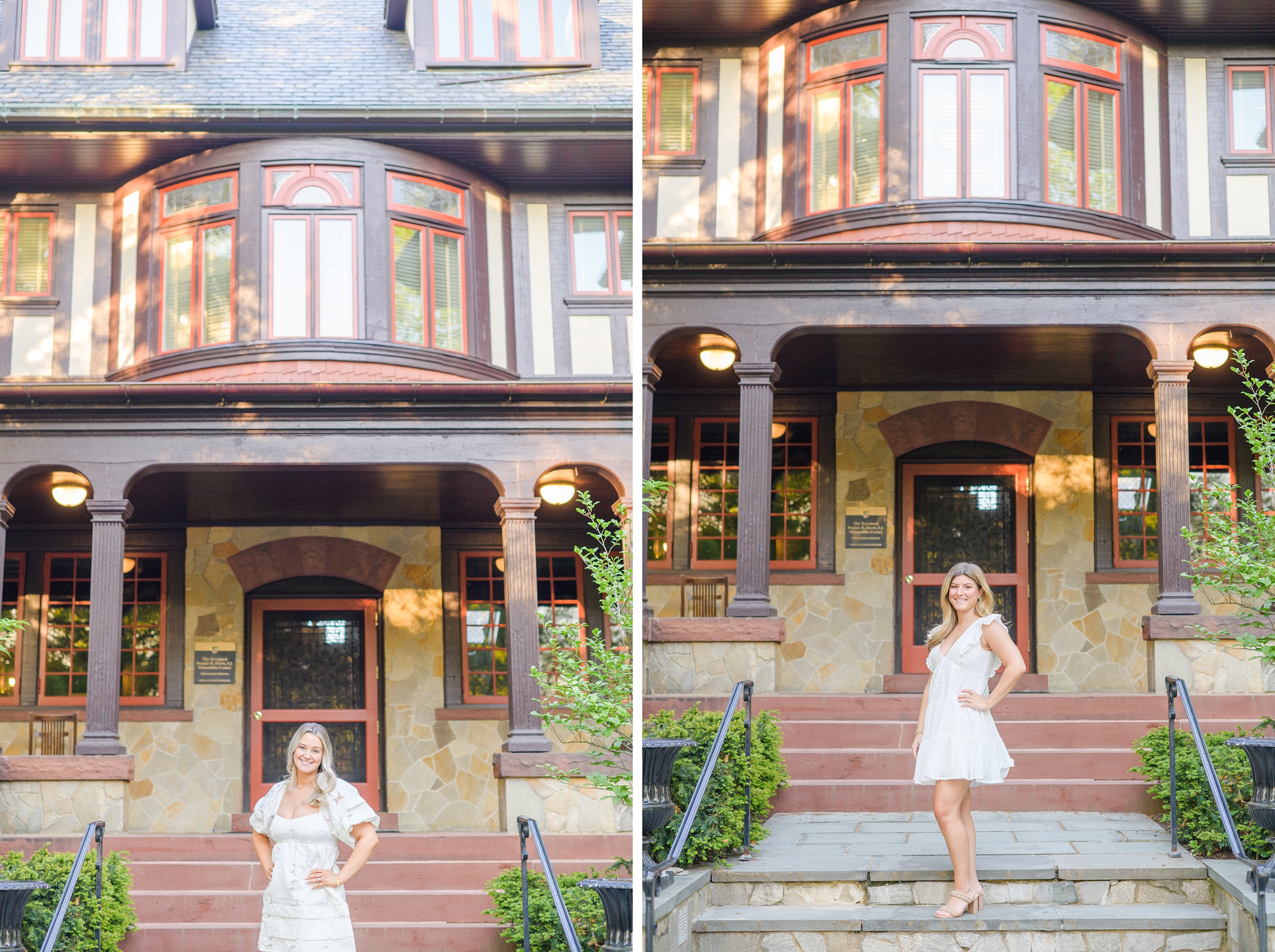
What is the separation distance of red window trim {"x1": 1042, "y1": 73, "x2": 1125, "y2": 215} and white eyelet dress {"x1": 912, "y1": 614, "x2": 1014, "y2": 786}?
16.8ft

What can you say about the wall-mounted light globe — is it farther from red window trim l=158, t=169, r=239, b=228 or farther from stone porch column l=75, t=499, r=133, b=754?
stone porch column l=75, t=499, r=133, b=754

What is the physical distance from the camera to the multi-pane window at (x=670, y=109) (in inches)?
390

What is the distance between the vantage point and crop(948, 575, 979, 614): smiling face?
201 inches

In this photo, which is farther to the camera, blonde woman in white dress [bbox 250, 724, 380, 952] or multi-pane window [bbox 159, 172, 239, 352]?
multi-pane window [bbox 159, 172, 239, 352]

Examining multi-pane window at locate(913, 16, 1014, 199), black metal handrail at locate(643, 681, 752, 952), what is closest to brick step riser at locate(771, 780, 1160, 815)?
black metal handrail at locate(643, 681, 752, 952)

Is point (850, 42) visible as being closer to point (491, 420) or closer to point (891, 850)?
point (491, 420)

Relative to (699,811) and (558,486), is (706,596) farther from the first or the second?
(699,811)

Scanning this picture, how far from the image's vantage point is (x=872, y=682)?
33.3ft

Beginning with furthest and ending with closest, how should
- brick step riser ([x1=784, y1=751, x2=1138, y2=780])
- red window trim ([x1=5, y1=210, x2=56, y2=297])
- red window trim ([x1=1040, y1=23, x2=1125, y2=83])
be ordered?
red window trim ([x1=5, y1=210, x2=56, y2=297]) < red window trim ([x1=1040, y1=23, x2=1125, y2=83]) < brick step riser ([x1=784, y1=751, x2=1138, y2=780])

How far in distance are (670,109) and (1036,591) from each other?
15.7 ft

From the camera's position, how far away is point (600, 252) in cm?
1077

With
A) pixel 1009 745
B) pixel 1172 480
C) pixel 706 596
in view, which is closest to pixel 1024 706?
pixel 1009 745

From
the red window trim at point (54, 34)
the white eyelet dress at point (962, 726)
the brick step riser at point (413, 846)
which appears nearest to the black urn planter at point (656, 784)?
the white eyelet dress at point (962, 726)

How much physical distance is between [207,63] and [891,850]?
334 inches
